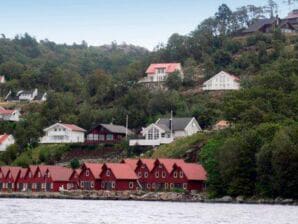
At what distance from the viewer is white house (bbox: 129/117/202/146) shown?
112 meters

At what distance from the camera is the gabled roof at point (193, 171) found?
92.1 m

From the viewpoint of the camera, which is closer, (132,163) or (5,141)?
(132,163)

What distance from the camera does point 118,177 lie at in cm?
9462

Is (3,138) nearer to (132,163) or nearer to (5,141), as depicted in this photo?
(5,141)

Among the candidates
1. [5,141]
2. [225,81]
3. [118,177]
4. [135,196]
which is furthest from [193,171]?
[225,81]

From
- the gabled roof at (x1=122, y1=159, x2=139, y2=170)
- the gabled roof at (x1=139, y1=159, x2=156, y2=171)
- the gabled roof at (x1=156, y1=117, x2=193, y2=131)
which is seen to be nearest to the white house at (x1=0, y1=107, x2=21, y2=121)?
the gabled roof at (x1=156, y1=117, x2=193, y2=131)

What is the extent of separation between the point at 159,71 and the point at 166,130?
131 ft

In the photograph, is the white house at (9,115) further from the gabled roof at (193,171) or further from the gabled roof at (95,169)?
the gabled roof at (193,171)

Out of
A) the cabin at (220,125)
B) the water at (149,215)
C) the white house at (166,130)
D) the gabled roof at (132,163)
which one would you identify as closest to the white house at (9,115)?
the white house at (166,130)

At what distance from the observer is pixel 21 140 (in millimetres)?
118688

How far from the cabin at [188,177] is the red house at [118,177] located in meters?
4.53

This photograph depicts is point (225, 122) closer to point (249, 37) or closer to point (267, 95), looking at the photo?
point (267, 95)

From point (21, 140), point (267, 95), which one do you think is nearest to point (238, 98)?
point (267, 95)

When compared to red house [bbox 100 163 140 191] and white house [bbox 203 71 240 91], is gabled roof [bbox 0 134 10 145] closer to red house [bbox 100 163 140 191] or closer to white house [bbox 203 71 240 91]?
red house [bbox 100 163 140 191]
